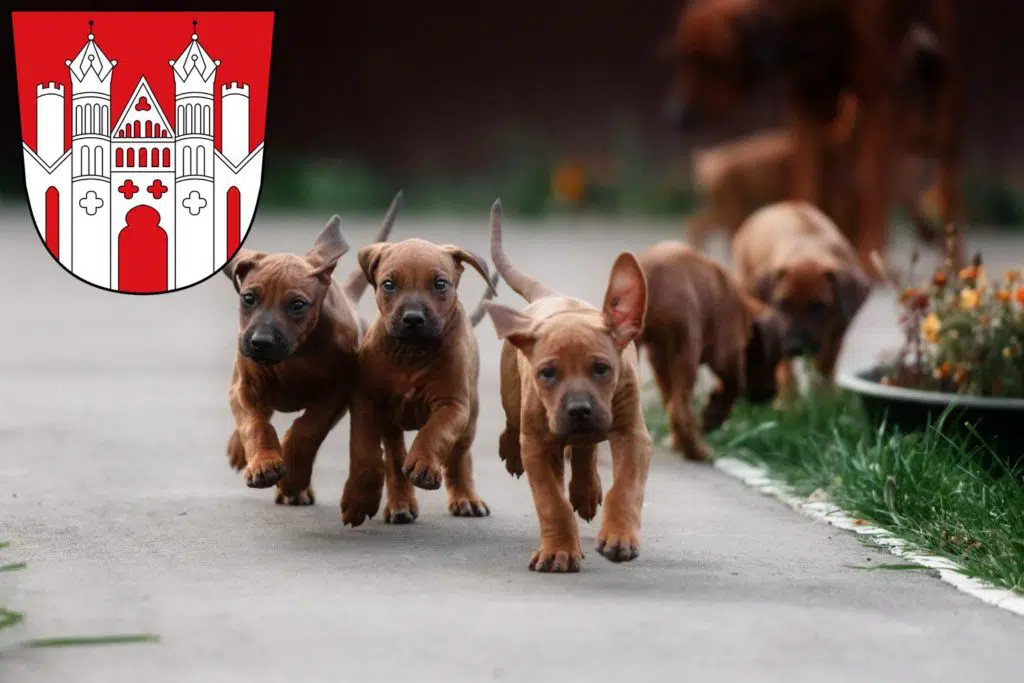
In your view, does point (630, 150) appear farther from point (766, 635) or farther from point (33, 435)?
point (766, 635)

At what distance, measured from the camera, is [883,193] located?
39.7 feet

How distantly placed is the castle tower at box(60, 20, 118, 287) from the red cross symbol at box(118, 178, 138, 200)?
0.06 m

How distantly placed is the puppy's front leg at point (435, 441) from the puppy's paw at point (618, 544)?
596 millimetres

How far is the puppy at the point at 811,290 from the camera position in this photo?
7.77 metres

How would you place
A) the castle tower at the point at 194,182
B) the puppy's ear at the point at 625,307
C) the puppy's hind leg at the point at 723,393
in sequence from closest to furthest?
the puppy's ear at the point at 625,307
the castle tower at the point at 194,182
the puppy's hind leg at the point at 723,393

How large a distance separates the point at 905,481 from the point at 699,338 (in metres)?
1.58

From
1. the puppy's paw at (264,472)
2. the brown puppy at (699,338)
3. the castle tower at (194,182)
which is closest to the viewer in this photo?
the puppy's paw at (264,472)

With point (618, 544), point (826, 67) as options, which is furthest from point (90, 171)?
point (826, 67)

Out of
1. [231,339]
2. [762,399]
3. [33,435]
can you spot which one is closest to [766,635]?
[762,399]

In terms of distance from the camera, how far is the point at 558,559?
192 inches

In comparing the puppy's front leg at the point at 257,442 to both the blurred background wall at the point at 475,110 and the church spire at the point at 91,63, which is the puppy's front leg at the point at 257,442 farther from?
the blurred background wall at the point at 475,110

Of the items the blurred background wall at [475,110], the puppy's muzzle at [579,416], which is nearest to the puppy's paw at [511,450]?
the puppy's muzzle at [579,416]

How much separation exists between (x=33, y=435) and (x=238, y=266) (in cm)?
257

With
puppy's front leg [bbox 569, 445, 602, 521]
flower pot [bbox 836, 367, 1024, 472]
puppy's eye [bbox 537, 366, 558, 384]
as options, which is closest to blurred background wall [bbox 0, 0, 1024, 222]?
flower pot [bbox 836, 367, 1024, 472]
